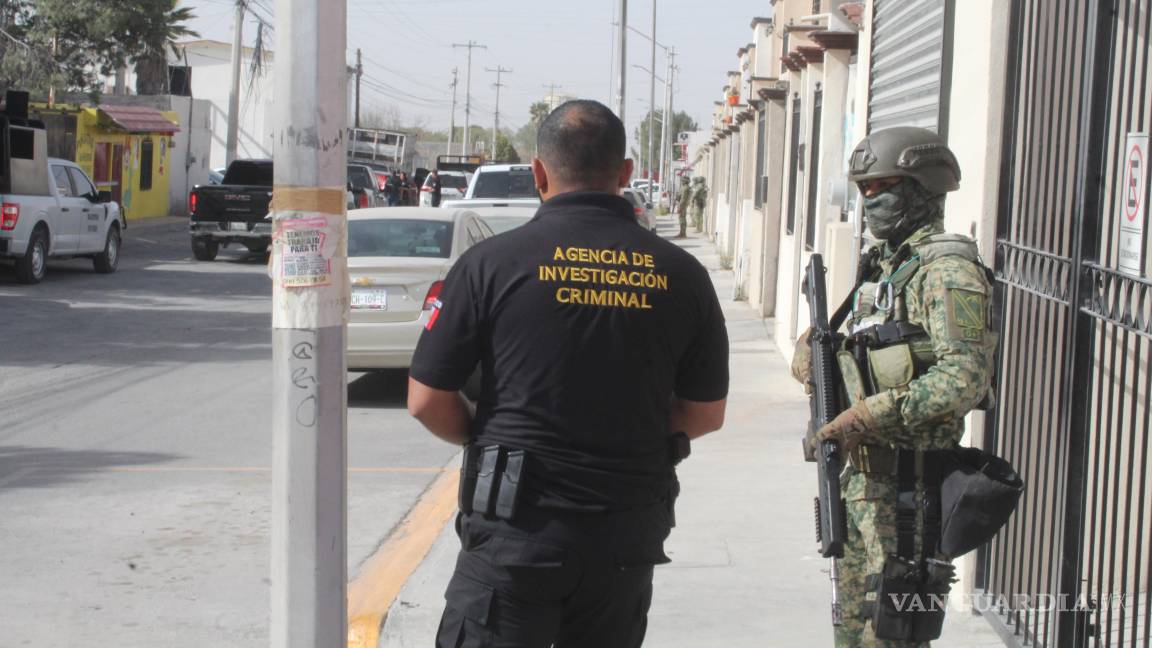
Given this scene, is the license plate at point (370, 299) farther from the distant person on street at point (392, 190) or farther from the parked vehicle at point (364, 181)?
the distant person on street at point (392, 190)

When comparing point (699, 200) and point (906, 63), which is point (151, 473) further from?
point (699, 200)

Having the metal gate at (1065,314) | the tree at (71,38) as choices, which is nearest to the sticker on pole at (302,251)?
the metal gate at (1065,314)

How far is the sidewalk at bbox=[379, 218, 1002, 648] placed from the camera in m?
5.22

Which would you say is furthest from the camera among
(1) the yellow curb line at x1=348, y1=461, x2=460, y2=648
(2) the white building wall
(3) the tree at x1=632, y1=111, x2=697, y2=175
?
(3) the tree at x1=632, y1=111, x2=697, y2=175

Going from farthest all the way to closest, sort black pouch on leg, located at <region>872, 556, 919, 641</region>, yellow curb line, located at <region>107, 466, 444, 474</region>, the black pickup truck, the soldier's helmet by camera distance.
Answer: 1. the black pickup truck
2. yellow curb line, located at <region>107, 466, 444, 474</region>
3. the soldier's helmet
4. black pouch on leg, located at <region>872, 556, 919, 641</region>

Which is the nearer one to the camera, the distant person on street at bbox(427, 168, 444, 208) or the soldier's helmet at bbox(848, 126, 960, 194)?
→ the soldier's helmet at bbox(848, 126, 960, 194)

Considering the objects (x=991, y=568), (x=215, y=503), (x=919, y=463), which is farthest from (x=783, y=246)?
(x=919, y=463)

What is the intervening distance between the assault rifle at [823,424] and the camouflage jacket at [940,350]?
13cm

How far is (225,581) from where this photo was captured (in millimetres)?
5965

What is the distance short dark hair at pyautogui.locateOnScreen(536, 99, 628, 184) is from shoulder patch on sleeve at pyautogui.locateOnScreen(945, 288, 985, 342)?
1021 mm

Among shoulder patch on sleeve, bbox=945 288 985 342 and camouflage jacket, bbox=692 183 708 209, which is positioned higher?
camouflage jacket, bbox=692 183 708 209

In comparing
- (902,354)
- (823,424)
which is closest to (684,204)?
(823,424)

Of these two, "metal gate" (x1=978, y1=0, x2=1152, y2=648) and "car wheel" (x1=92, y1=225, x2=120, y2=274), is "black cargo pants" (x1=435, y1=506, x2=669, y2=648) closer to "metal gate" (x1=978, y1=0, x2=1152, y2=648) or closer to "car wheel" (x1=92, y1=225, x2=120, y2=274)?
"metal gate" (x1=978, y1=0, x2=1152, y2=648)

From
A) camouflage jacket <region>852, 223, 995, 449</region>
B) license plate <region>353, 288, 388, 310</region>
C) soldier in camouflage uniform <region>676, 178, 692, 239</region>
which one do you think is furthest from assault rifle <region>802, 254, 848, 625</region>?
soldier in camouflage uniform <region>676, 178, 692, 239</region>
